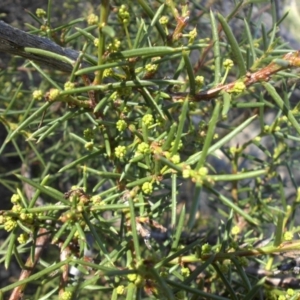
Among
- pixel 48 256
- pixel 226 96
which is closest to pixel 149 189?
pixel 226 96

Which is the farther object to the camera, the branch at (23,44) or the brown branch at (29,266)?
the brown branch at (29,266)

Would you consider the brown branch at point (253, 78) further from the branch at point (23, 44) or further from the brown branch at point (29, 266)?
the brown branch at point (29, 266)

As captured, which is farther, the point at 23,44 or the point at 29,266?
the point at 29,266

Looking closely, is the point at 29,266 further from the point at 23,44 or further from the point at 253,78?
the point at 253,78

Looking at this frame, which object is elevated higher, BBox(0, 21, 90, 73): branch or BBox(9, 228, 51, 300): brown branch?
BBox(0, 21, 90, 73): branch

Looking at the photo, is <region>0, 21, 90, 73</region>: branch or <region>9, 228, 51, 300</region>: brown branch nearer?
<region>0, 21, 90, 73</region>: branch

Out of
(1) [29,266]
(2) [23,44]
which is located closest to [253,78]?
(2) [23,44]

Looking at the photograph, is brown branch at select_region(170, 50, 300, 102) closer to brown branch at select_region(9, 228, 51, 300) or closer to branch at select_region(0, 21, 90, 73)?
branch at select_region(0, 21, 90, 73)

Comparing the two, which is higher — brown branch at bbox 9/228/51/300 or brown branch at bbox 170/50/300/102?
brown branch at bbox 170/50/300/102

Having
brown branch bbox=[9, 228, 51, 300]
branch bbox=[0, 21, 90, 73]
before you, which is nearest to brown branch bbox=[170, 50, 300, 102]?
branch bbox=[0, 21, 90, 73]

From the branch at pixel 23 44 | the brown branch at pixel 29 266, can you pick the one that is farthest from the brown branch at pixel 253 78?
the brown branch at pixel 29 266

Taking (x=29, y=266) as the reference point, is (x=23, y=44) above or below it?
above
